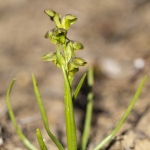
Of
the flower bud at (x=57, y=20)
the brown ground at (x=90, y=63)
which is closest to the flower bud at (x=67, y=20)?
the flower bud at (x=57, y=20)

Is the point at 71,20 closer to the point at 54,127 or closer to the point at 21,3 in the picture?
the point at 54,127

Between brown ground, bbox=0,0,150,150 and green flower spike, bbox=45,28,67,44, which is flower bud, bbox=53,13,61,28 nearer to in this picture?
green flower spike, bbox=45,28,67,44

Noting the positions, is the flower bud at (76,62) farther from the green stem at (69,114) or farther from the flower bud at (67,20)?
the flower bud at (67,20)

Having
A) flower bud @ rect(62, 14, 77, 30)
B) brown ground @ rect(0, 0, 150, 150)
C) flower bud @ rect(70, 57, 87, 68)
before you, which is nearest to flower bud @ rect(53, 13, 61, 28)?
flower bud @ rect(62, 14, 77, 30)

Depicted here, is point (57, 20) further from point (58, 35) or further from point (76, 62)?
point (76, 62)

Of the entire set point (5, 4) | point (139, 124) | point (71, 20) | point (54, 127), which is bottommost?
point (54, 127)

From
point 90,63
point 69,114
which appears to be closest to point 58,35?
point 69,114

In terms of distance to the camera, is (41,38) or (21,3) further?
(21,3)

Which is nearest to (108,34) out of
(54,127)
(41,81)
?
(41,81)
